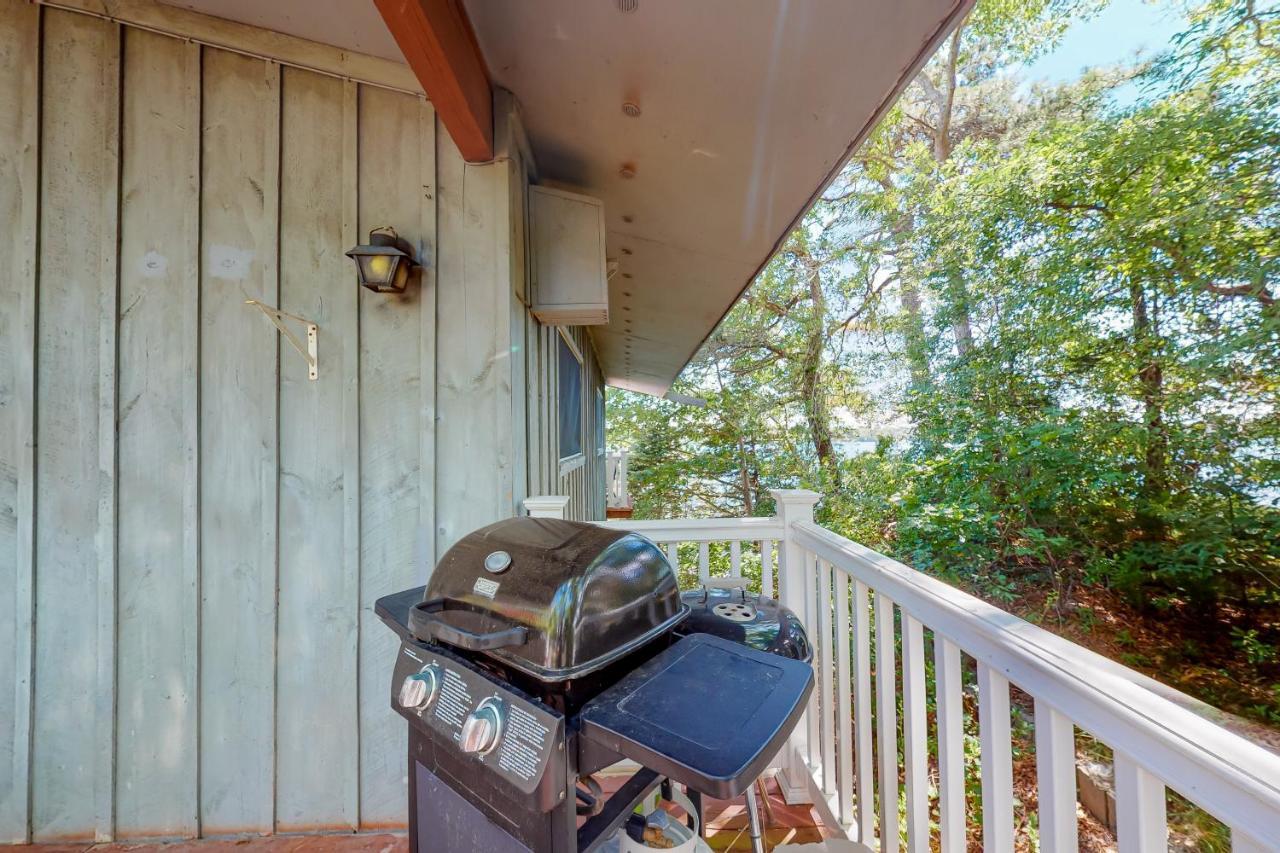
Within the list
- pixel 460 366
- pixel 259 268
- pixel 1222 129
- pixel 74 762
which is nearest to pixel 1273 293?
pixel 1222 129

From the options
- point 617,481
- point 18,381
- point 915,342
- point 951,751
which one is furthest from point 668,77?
point 617,481

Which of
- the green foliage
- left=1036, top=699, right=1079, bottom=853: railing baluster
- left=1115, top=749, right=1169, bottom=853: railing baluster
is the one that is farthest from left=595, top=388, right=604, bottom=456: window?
left=1115, top=749, right=1169, bottom=853: railing baluster

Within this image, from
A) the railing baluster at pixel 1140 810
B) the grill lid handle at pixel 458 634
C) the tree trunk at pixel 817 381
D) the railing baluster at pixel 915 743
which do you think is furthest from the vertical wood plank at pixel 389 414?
the tree trunk at pixel 817 381

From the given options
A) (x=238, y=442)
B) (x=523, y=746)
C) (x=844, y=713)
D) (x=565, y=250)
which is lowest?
(x=844, y=713)

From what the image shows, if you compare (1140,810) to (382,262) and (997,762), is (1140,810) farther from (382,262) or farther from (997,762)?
(382,262)

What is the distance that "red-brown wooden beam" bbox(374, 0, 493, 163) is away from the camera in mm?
1214

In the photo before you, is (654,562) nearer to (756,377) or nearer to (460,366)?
(460,366)

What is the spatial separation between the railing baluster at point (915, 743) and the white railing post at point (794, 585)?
57cm

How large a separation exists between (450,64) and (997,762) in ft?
7.06

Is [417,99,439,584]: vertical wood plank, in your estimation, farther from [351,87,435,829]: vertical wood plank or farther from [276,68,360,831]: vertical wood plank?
[276,68,360,831]: vertical wood plank

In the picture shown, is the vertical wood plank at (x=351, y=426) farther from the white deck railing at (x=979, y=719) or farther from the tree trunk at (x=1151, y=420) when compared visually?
the tree trunk at (x=1151, y=420)

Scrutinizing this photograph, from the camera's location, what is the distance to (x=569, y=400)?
3.58 meters

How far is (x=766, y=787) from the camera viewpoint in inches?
76.4

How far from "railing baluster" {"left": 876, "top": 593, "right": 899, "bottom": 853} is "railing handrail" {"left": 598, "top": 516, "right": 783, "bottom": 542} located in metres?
0.60
